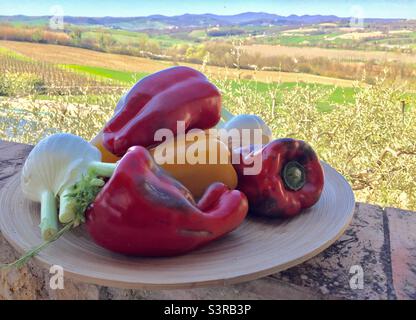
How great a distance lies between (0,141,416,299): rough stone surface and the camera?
24.2 inches

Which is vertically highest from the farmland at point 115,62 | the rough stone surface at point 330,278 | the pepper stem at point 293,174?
the farmland at point 115,62

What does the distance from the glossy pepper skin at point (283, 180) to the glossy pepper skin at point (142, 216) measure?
0.15 metres

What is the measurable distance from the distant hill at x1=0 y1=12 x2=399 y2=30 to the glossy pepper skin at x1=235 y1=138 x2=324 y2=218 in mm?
2121

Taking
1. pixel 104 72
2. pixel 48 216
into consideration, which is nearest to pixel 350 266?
pixel 48 216

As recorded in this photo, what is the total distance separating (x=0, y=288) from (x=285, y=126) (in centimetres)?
216

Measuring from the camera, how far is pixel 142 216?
0.61 meters

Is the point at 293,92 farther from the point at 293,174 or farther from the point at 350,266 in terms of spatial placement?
the point at 350,266

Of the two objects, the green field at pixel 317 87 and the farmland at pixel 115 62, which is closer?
the green field at pixel 317 87

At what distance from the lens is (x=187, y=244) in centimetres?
62

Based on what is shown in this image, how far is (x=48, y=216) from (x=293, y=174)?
1.29ft

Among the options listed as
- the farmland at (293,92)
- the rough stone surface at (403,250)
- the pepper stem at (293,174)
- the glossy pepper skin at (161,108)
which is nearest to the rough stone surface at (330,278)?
the rough stone surface at (403,250)

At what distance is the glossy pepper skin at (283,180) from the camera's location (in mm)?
752

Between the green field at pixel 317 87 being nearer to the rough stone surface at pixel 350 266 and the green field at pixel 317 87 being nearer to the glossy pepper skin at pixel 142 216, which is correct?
the rough stone surface at pixel 350 266

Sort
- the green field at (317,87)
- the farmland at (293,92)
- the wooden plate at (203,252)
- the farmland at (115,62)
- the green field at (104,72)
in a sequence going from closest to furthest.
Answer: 1. the wooden plate at (203,252)
2. the farmland at (293,92)
3. the green field at (317,87)
4. the farmland at (115,62)
5. the green field at (104,72)
